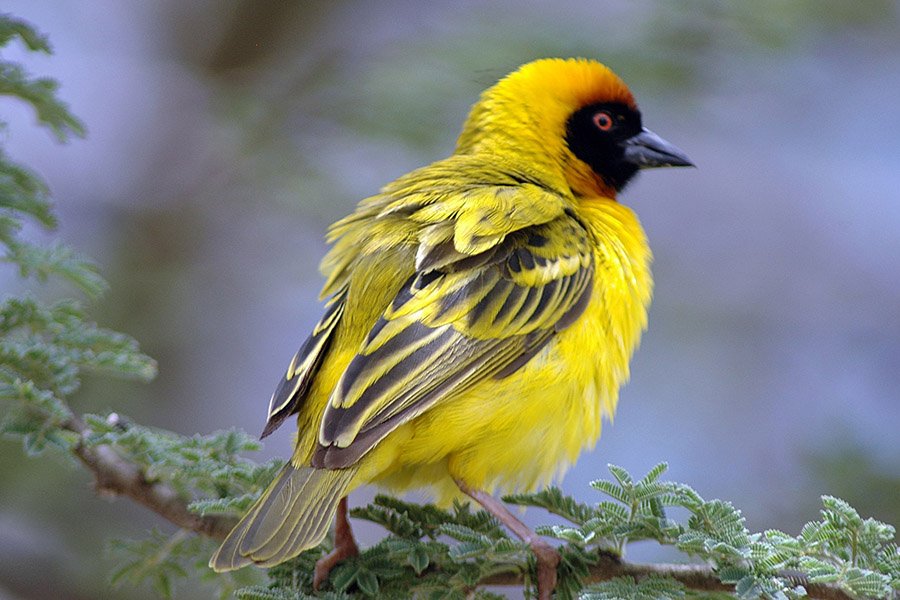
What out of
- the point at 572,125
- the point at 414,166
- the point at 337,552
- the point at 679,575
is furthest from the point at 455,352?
the point at 414,166

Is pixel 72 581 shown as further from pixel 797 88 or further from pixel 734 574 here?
pixel 797 88

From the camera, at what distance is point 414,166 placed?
18.8ft

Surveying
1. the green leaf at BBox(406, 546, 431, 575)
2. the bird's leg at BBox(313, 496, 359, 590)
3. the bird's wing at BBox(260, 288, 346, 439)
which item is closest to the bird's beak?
the bird's wing at BBox(260, 288, 346, 439)

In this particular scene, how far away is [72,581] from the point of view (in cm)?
387

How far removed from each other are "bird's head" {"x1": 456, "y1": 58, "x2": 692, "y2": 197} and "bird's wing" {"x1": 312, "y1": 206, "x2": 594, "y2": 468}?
69cm

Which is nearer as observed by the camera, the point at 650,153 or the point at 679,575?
the point at 679,575

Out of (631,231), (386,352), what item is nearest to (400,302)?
(386,352)

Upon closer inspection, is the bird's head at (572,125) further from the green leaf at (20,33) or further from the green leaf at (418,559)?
the green leaf at (418,559)

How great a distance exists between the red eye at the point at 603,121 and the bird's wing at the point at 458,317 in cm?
84

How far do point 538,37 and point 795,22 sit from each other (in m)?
1.34

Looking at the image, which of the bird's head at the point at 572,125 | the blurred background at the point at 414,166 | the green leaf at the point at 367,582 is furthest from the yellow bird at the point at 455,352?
the blurred background at the point at 414,166

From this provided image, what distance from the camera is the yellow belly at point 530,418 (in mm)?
2932

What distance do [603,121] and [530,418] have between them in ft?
5.16

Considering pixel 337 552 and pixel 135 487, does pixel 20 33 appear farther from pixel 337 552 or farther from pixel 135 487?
pixel 337 552
